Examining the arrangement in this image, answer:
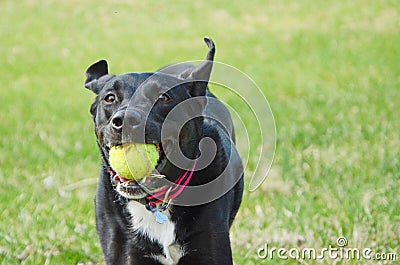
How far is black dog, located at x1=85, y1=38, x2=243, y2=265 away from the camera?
3730 mm

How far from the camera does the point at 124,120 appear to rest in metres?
3.56

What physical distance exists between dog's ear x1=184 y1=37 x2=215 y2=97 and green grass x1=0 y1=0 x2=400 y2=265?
1.25 meters

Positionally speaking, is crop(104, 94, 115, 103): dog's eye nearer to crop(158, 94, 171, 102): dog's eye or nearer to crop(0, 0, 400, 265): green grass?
crop(158, 94, 171, 102): dog's eye

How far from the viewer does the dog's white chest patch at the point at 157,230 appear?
12.7 ft

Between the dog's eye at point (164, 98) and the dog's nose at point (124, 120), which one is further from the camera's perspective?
the dog's eye at point (164, 98)

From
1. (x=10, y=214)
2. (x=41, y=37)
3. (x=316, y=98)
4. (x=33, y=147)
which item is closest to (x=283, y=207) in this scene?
(x=10, y=214)

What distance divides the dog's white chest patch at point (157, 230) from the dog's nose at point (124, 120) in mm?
570

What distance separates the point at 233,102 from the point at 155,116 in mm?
5740

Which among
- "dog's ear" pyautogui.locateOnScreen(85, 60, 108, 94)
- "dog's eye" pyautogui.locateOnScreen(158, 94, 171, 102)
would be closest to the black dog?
"dog's eye" pyautogui.locateOnScreen(158, 94, 171, 102)

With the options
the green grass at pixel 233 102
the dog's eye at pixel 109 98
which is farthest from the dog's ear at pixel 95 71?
the green grass at pixel 233 102

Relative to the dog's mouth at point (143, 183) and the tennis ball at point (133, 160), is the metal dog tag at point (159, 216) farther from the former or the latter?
the tennis ball at point (133, 160)

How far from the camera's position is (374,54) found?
39.6 feet

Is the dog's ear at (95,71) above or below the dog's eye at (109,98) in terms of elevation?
above

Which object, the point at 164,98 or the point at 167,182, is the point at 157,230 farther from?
the point at 164,98
